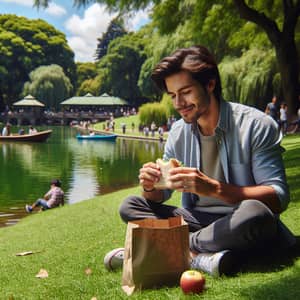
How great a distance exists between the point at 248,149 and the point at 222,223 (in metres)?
0.42

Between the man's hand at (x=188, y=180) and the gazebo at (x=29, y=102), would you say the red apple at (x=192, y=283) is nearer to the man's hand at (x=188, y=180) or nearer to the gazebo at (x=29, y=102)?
the man's hand at (x=188, y=180)

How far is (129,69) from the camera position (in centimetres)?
6303

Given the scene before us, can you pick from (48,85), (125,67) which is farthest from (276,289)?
(125,67)

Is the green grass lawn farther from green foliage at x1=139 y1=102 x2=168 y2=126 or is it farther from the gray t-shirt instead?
green foliage at x1=139 y1=102 x2=168 y2=126

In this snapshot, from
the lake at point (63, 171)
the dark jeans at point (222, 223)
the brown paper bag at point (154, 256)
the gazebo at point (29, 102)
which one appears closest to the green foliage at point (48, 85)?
the gazebo at point (29, 102)

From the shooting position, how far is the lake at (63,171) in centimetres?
1288

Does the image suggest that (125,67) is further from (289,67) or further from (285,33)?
(285,33)

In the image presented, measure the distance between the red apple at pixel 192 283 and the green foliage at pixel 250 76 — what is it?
21.1 m

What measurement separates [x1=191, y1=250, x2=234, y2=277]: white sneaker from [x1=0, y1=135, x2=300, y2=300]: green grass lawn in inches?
1.6

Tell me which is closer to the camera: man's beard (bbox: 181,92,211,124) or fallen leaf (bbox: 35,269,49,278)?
man's beard (bbox: 181,92,211,124)

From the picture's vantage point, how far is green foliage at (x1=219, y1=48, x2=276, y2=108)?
902 inches

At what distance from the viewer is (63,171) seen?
734 inches

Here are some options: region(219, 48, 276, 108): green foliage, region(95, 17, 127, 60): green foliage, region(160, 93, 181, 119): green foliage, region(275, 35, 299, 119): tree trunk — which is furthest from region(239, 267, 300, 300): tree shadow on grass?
region(95, 17, 127, 60): green foliage

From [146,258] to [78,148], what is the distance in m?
27.4
